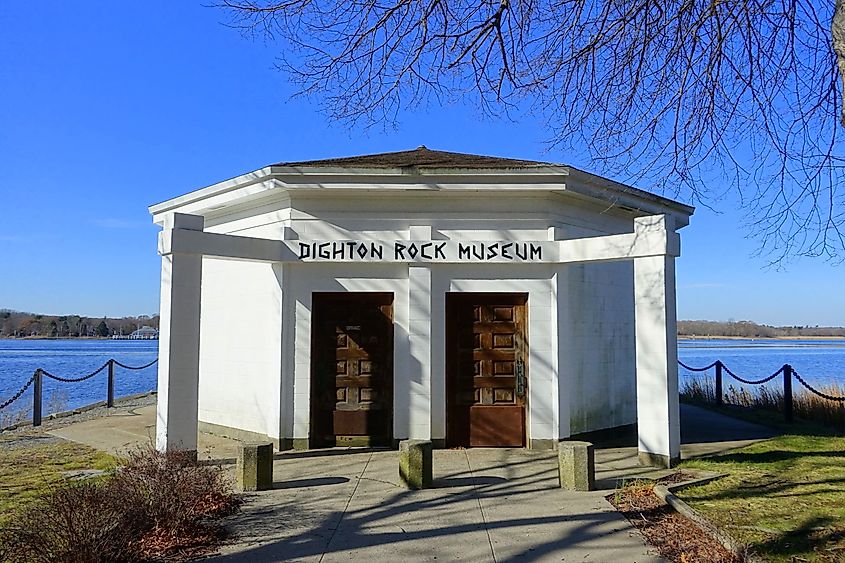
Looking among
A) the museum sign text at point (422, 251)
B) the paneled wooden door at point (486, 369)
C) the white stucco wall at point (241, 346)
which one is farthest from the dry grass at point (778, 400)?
the white stucco wall at point (241, 346)

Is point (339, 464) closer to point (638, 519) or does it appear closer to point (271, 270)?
point (271, 270)

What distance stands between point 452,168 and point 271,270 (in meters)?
3.33

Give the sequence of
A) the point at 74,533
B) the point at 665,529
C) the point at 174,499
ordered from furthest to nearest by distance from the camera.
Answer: the point at 665,529
the point at 174,499
the point at 74,533

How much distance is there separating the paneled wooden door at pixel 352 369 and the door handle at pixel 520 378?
199 centimetres

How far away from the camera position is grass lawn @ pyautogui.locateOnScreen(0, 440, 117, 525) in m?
7.22

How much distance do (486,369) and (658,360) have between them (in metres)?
2.61

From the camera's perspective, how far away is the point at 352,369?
33.8 feet

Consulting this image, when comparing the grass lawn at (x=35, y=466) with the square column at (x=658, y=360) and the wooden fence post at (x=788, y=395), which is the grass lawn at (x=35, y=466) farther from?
the wooden fence post at (x=788, y=395)

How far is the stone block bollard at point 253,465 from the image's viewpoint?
7.52 meters

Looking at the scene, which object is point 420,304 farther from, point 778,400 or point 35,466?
point 778,400

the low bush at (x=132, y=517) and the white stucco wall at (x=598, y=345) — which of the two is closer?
the low bush at (x=132, y=517)

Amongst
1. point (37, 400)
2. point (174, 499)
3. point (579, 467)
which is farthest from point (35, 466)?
point (579, 467)

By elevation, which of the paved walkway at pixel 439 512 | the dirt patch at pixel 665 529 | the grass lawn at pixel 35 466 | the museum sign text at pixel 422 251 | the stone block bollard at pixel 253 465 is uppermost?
the museum sign text at pixel 422 251

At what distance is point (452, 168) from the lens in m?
9.88
